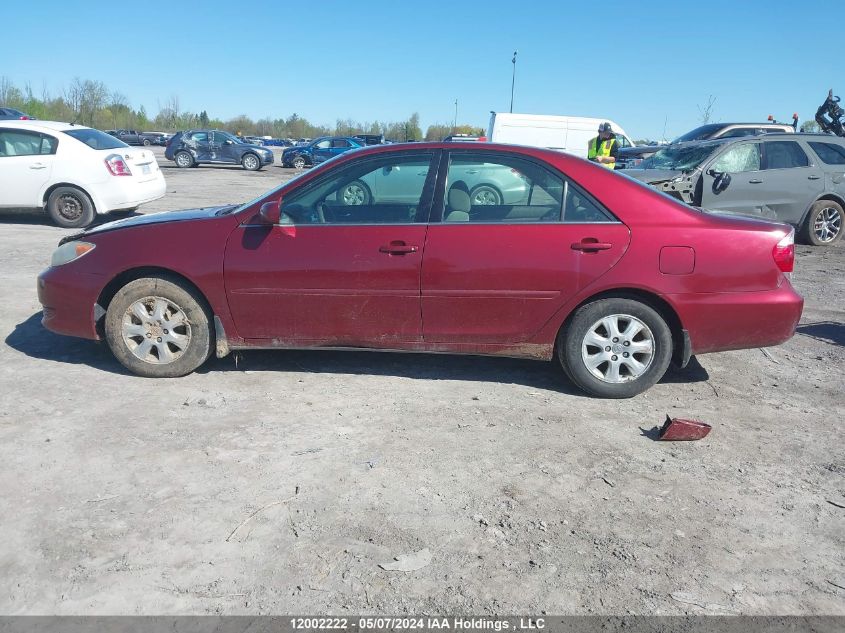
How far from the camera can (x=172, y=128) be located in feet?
304

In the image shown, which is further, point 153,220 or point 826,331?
point 826,331

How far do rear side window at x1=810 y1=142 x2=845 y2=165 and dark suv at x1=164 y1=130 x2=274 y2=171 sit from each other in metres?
22.4

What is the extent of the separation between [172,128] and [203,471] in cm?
9858

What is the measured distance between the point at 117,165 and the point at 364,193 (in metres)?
7.85

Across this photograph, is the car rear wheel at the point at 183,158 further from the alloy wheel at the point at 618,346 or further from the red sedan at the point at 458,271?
the alloy wheel at the point at 618,346

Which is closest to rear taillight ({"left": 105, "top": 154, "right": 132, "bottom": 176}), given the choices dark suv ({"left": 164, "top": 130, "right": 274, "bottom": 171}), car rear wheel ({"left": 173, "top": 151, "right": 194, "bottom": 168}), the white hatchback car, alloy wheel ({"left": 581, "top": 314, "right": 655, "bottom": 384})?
the white hatchback car

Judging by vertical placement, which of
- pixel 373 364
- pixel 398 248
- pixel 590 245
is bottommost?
pixel 373 364

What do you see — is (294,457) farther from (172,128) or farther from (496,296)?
(172,128)

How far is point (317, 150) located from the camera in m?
30.0

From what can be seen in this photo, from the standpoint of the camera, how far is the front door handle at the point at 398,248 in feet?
14.3

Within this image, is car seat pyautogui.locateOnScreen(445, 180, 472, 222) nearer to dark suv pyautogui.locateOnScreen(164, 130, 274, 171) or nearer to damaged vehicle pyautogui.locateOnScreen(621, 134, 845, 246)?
damaged vehicle pyautogui.locateOnScreen(621, 134, 845, 246)

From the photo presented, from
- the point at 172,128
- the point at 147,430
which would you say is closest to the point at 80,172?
the point at 147,430

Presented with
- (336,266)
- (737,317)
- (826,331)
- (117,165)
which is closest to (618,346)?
(737,317)

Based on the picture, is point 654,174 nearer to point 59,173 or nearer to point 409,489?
point 409,489
